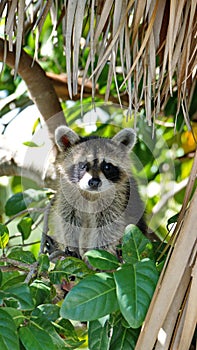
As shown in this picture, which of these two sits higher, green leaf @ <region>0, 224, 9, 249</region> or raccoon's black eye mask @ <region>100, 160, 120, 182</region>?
green leaf @ <region>0, 224, 9, 249</region>

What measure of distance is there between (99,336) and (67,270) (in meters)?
0.16

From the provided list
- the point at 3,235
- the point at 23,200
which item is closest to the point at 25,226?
the point at 23,200

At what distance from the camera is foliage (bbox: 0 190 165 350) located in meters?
1.28

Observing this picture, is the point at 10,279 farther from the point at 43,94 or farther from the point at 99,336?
the point at 43,94

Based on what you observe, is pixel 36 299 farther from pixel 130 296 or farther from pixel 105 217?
pixel 105 217

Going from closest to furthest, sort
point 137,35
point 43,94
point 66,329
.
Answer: point 66,329
point 137,35
point 43,94

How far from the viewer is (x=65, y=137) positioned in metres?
2.07

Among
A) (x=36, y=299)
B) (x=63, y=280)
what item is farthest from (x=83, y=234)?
(x=36, y=299)

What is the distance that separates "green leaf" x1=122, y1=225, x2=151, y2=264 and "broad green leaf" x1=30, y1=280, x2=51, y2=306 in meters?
0.17

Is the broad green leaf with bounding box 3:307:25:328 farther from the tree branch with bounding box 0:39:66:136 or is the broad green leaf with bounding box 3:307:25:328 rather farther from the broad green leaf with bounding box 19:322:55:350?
the tree branch with bounding box 0:39:66:136

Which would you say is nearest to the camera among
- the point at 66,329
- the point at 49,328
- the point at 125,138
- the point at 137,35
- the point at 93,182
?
the point at 49,328

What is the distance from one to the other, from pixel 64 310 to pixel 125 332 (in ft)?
0.64

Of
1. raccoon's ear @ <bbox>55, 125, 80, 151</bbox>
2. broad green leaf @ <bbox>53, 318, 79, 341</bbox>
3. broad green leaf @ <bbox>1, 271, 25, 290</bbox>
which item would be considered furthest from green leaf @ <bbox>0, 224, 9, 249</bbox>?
raccoon's ear @ <bbox>55, 125, 80, 151</bbox>

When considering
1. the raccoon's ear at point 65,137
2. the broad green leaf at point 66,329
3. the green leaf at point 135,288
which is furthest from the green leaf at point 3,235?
the raccoon's ear at point 65,137
